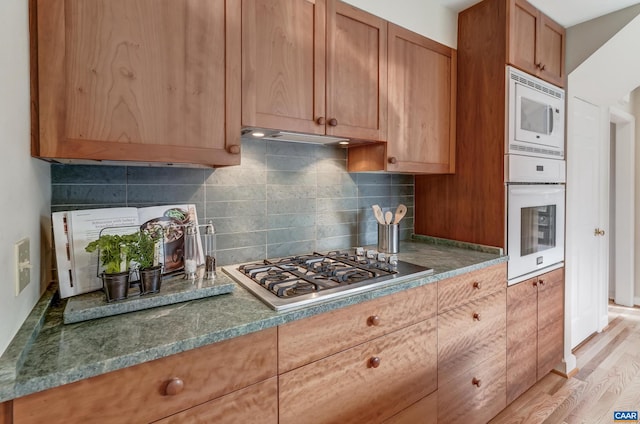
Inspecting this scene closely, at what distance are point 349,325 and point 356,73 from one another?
1.20m

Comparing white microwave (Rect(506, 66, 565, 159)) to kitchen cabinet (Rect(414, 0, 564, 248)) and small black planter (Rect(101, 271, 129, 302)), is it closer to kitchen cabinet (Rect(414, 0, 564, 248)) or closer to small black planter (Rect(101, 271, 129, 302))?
kitchen cabinet (Rect(414, 0, 564, 248))

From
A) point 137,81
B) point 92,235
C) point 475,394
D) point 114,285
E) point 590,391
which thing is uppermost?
point 137,81

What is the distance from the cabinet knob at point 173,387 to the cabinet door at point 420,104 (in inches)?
54.3

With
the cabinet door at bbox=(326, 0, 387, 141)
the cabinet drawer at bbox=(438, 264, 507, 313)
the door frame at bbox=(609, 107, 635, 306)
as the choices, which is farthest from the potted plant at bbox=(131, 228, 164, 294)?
the door frame at bbox=(609, 107, 635, 306)

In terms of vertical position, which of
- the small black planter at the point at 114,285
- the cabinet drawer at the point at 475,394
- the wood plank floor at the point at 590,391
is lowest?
the wood plank floor at the point at 590,391

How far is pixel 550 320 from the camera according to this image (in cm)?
221

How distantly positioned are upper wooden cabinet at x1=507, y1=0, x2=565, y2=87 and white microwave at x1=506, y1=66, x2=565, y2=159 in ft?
0.21

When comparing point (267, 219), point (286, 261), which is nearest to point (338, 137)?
point (267, 219)

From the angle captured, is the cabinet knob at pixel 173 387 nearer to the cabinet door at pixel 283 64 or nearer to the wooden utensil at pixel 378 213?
the cabinet door at pixel 283 64

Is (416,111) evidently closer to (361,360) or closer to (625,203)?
(361,360)

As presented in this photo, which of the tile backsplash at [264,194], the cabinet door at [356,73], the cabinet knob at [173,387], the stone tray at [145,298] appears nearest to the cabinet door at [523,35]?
the cabinet door at [356,73]

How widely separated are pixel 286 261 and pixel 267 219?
26cm

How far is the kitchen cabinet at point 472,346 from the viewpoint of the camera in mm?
1583

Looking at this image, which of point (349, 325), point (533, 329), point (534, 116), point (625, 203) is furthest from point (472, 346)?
point (625, 203)
